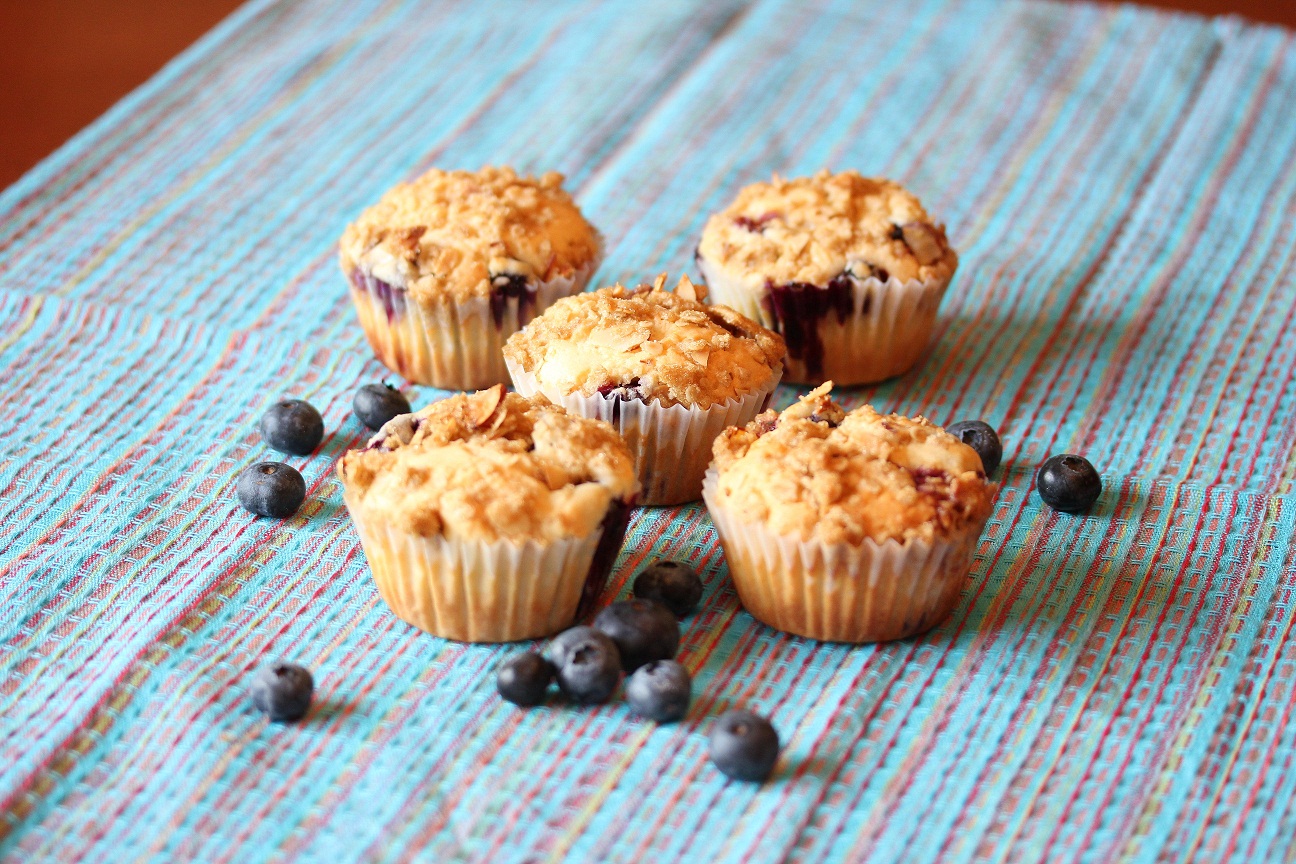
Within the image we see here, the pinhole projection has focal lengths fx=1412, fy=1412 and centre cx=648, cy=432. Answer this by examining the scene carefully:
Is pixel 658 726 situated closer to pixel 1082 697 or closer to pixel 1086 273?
pixel 1082 697

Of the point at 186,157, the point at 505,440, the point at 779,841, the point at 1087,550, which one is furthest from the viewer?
the point at 186,157

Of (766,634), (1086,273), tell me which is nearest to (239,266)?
(766,634)

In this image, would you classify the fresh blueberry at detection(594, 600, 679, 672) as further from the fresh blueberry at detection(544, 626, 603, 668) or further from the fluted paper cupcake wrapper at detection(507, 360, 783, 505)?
Answer: the fluted paper cupcake wrapper at detection(507, 360, 783, 505)

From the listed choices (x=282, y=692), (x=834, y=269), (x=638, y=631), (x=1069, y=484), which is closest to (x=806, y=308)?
(x=834, y=269)

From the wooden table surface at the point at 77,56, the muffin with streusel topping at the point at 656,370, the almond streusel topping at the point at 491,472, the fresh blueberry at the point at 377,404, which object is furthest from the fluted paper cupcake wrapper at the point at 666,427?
the wooden table surface at the point at 77,56

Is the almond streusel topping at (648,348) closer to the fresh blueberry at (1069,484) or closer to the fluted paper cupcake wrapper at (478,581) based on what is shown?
the fluted paper cupcake wrapper at (478,581)

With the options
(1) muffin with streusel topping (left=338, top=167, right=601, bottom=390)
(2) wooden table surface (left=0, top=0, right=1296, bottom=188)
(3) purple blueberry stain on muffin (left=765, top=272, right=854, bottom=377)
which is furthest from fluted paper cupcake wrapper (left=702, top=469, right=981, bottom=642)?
(2) wooden table surface (left=0, top=0, right=1296, bottom=188)
